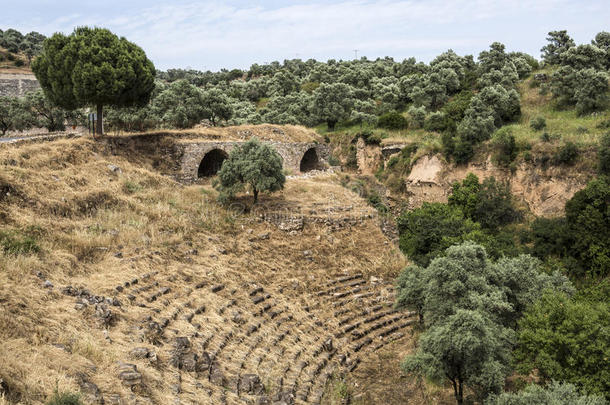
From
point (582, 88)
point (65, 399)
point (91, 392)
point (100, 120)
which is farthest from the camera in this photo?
point (582, 88)

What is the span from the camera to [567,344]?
11.2m

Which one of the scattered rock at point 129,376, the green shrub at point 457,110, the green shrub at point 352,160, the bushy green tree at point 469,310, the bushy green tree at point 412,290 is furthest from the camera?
the green shrub at point 352,160

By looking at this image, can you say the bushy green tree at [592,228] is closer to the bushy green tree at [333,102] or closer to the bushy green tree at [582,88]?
the bushy green tree at [582,88]

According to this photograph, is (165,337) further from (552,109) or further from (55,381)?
(552,109)

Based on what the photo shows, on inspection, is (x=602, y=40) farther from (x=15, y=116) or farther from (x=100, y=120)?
(x=15, y=116)

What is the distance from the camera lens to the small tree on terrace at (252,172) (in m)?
19.7

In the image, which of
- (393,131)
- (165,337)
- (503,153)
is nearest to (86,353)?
(165,337)

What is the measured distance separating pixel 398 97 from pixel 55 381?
4569 centimetres

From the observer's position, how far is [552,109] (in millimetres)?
36938

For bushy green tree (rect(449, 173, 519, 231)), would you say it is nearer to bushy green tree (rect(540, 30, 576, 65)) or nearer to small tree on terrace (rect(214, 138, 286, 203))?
small tree on terrace (rect(214, 138, 286, 203))

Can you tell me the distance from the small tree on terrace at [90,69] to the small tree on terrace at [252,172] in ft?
25.7

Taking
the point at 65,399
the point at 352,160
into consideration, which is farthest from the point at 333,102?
the point at 65,399

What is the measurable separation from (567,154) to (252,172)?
2131 cm

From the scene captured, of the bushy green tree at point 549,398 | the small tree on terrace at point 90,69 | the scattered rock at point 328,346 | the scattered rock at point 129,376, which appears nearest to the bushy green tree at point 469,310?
the bushy green tree at point 549,398
